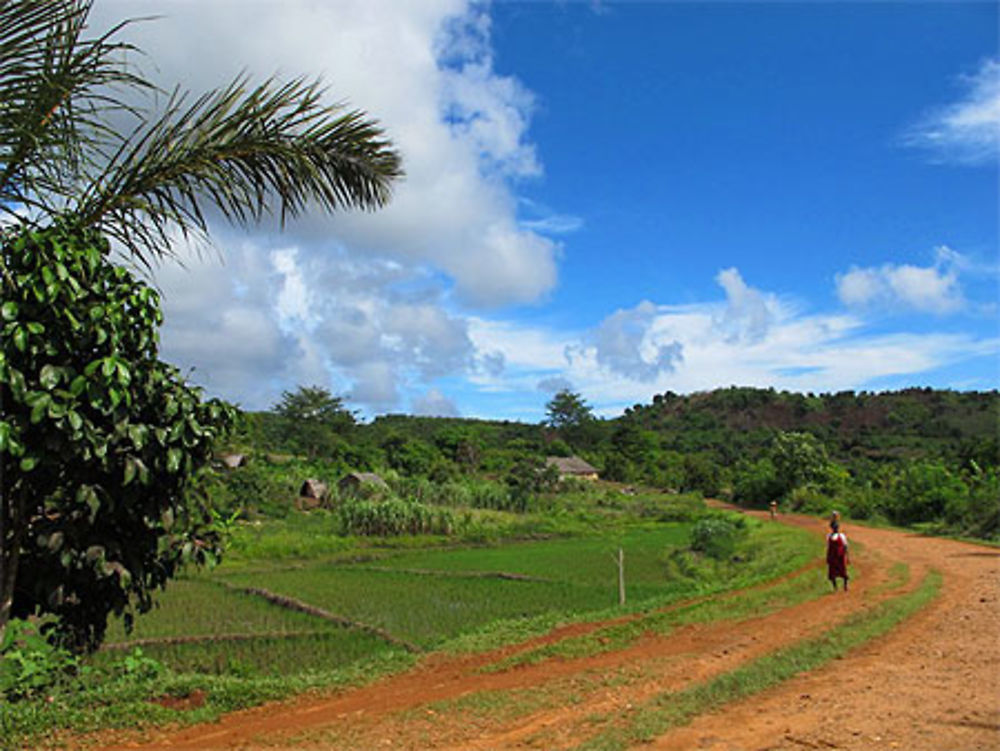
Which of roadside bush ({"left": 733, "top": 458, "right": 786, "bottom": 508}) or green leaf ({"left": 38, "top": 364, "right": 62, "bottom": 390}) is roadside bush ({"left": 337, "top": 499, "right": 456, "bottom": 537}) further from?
green leaf ({"left": 38, "top": 364, "right": 62, "bottom": 390})

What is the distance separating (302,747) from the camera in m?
5.24

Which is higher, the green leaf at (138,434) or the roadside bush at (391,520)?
the green leaf at (138,434)

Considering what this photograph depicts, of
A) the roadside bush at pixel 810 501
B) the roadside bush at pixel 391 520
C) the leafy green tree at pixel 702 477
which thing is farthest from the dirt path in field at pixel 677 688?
the leafy green tree at pixel 702 477

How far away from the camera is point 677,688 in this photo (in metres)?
6.49

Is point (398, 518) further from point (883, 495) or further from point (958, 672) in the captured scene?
point (958, 672)

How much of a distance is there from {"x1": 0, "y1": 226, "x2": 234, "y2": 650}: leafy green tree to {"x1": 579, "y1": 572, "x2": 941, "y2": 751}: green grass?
10.9 feet

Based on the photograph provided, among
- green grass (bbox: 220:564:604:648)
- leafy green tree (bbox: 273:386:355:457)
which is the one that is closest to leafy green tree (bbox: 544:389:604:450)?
leafy green tree (bbox: 273:386:355:457)

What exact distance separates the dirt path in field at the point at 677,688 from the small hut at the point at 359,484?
2744 cm

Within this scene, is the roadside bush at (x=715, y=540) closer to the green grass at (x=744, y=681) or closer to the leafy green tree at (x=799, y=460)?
the green grass at (x=744, y=681)

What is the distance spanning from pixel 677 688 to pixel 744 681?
0.58 metres

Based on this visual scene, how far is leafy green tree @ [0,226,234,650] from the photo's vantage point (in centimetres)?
438

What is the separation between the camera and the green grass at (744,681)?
529cm

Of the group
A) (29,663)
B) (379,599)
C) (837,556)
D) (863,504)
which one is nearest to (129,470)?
(29,663)

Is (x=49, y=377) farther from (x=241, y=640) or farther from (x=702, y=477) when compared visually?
(x=702, y=477)
